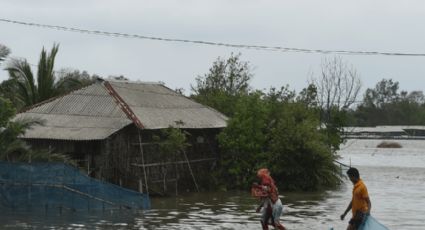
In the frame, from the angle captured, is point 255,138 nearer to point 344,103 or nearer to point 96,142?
point 96,142

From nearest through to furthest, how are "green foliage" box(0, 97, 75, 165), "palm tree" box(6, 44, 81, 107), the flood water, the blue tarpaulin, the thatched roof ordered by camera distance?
the flood water
the blue tarpaulin
"green foliage" box(0, 97, 75, 165)
the thatched roof
"palm tree" box(6, 44, 81, 107)

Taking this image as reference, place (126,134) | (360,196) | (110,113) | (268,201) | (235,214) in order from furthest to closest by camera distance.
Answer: (110,113), (126,134), (235,214), (268,201), (360,196)

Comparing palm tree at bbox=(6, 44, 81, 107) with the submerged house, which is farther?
palm tree at bbox=(6, 44, 81, 107)

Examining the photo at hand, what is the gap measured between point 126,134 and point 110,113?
122 centimetres

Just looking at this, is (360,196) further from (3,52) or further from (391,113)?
(391,113)

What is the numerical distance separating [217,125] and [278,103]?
451 centimetres

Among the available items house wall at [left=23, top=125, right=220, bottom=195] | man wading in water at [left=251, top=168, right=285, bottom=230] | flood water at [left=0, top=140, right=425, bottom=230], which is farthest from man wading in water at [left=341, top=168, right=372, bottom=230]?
house wall at [left=23, top=125, right=220, bottom=195]

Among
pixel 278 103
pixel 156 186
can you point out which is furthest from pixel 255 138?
pixel 156 186

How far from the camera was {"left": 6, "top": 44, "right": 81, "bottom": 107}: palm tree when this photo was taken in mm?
29234

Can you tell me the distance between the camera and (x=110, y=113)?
26.0m

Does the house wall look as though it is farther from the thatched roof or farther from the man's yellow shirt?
the man's yellow shirt

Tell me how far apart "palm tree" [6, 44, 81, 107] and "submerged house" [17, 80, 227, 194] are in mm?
2317

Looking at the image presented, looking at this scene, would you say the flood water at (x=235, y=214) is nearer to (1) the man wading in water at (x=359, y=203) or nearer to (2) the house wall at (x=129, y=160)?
(2) the house wall at (x=129, y=160)

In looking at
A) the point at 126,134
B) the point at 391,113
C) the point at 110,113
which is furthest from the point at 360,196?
the point at 391,113
